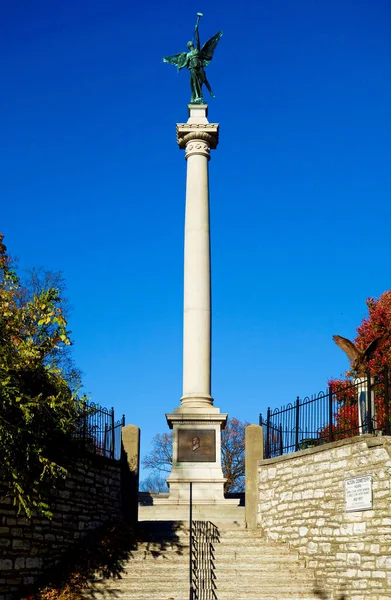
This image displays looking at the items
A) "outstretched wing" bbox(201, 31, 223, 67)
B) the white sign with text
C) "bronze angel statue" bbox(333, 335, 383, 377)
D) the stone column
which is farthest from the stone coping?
"outstretched wing" bbox(201, 31, 223, 67)

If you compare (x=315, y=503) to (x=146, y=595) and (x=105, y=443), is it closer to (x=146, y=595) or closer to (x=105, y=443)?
(x=146, y=595)

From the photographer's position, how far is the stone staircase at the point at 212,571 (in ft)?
44.4

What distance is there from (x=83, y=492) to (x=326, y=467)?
16.6ft

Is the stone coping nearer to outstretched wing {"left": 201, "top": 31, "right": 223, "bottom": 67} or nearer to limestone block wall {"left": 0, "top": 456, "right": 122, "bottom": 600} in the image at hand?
limestone block wall {"left": 0, "top": 456, "right": 122, "bottom": 600}

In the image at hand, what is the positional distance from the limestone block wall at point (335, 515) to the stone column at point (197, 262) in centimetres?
459

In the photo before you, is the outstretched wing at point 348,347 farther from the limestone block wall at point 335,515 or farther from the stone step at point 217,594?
the stone step at point 217,594

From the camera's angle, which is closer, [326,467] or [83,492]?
[326,467]

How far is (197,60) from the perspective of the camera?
24703mm

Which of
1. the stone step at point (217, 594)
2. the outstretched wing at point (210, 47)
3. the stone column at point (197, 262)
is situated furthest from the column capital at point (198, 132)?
the stone step at point (217, 594)

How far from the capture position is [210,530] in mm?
16031

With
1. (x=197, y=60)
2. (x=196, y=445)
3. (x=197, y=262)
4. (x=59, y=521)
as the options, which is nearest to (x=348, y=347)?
(x=196, y=445)

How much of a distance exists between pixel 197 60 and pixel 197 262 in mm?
7219

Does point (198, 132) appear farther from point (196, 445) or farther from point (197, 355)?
point (196, 445)

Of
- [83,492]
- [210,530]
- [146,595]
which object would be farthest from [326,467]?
[83,492]
